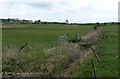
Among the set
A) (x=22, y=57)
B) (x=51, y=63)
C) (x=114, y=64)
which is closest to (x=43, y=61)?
(x=51, y=63)

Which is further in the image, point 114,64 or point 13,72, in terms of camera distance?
point 114,64

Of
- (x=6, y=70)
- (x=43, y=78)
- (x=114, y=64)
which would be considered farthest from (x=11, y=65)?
(x=114, y=64)

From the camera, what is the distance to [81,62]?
16.4 meters

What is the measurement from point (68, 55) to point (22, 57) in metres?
2.29

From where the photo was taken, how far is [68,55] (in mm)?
16219

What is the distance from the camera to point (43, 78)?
42.6 feet

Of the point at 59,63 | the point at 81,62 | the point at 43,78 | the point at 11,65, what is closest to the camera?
the point at 43,78

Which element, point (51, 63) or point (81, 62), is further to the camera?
point (81, 62)

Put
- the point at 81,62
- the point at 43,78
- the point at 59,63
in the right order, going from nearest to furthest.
A: the point at 43,78 → the point at 59,63 → the point at 81,62

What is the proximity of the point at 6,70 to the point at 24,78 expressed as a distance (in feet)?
5.65

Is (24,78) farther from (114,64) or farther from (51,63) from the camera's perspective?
(114,64)

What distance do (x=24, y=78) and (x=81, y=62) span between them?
3904mm

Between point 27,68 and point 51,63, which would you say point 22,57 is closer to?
point 27,68

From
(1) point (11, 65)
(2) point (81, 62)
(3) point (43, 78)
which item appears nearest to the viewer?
(3) point (43, 78)
